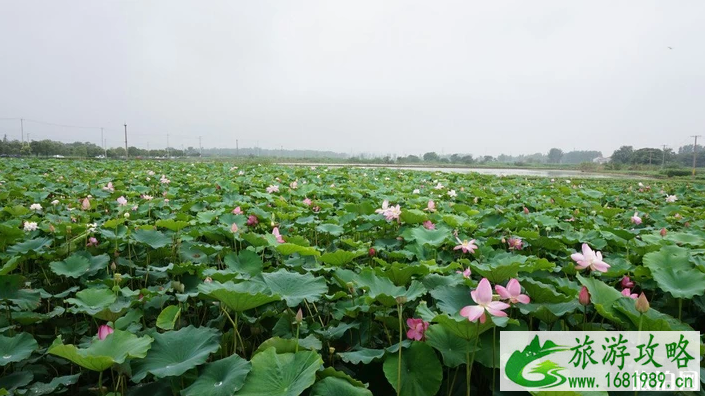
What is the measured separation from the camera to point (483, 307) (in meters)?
0.93

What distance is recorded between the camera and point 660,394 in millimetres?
1012

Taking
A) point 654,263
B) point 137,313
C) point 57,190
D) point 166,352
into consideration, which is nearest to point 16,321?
point 137,313

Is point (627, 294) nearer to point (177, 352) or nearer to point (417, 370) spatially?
point (417, 370)

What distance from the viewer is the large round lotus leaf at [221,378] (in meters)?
0.93

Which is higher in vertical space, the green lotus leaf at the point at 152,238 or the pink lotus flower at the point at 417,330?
the green lotus leaf at the point at 152,238

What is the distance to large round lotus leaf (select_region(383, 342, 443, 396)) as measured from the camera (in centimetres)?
101

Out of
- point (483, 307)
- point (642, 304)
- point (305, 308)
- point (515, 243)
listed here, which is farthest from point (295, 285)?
point (515, 243)

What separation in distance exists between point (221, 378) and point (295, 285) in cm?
43

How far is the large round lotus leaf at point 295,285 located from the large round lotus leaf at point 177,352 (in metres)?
0.25

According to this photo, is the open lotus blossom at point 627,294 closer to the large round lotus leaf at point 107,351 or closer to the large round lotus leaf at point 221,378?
the large round lotus leaf at point 221,378

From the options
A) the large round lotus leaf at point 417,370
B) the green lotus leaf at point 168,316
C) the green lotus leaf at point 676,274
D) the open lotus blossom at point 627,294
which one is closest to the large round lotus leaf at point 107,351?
the green lotus leaf at point 168,316

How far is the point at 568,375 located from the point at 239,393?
2.68ft

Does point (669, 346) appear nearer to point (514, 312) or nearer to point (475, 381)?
point (514, 312)

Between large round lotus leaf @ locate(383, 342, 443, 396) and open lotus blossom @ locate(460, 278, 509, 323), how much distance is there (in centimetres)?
21
